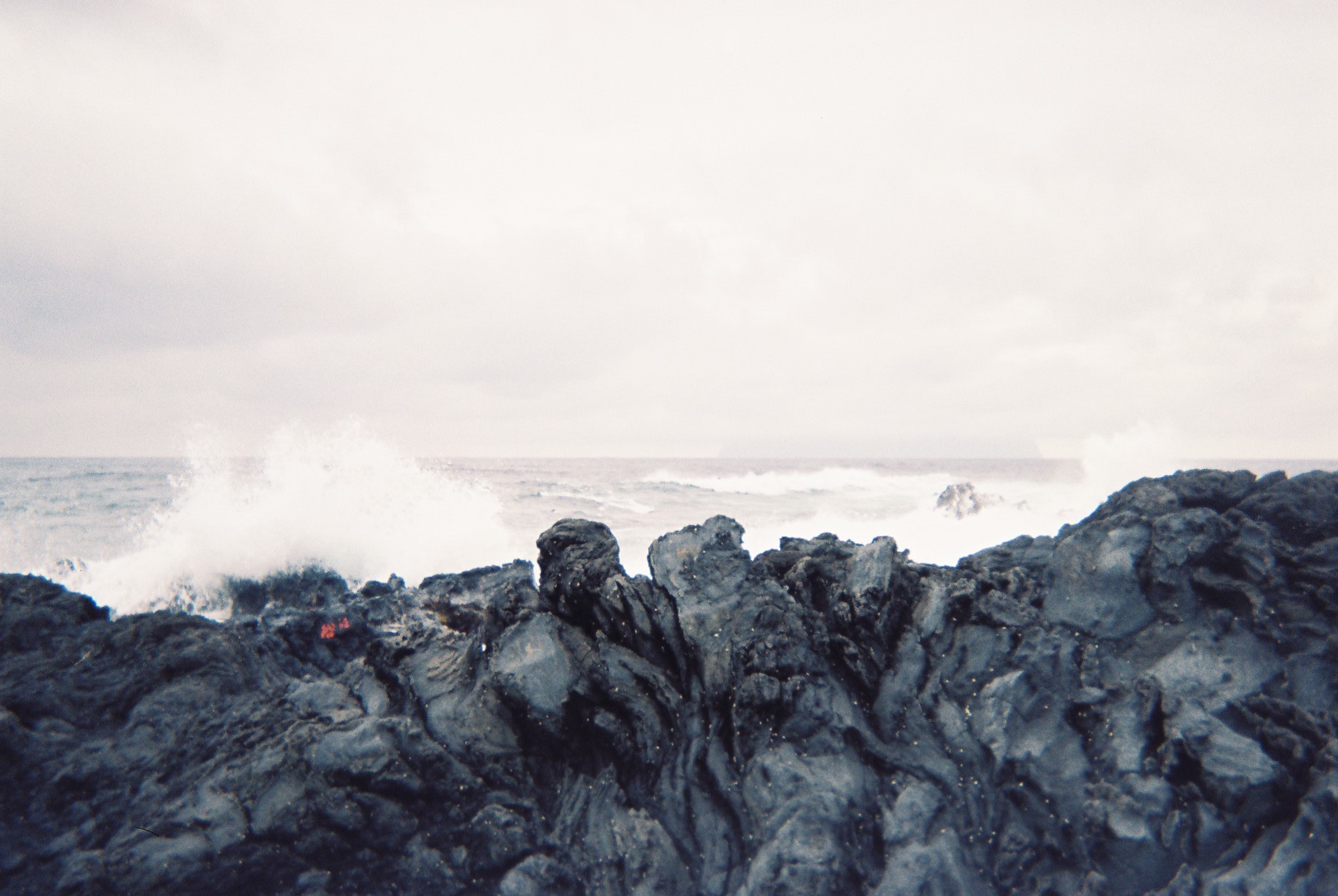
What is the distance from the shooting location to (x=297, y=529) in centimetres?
1525

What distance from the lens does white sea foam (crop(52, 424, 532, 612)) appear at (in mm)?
14695

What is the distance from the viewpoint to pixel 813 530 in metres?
29.0

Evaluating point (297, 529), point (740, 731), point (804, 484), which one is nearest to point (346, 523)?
point (297, 529)

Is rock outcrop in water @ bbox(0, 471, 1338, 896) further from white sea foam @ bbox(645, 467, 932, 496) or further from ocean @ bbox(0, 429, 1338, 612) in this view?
white sea foam @ bbox(645, 467, 932, 496)

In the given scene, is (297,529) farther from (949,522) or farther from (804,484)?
(804,484)

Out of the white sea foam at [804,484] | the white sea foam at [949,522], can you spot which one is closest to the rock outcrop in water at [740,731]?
the white sea foam at [949,522]

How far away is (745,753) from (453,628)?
12.8 ft

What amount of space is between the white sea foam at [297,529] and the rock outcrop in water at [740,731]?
936 centimetres

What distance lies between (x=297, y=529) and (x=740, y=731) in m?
13.7

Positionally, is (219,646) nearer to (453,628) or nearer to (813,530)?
(453,628)

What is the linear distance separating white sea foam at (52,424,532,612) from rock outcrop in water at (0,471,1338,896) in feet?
30.7

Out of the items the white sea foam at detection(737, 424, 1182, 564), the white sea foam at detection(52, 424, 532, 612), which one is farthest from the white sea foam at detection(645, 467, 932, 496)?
the white sea foam at detection(52, 424, 532, 612)

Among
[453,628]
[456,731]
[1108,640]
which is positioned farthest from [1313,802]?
[453,628]

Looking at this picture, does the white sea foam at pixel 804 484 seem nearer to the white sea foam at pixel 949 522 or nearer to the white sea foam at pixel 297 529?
the white sea foam at pixel 949 522
